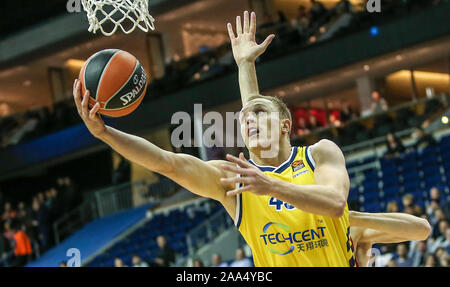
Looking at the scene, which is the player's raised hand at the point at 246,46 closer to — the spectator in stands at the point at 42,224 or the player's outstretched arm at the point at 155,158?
the player's outstretched arm at the point at 155,158

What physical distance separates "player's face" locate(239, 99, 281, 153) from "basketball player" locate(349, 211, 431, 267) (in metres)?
0.79

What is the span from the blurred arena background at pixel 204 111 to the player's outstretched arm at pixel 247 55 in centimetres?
696

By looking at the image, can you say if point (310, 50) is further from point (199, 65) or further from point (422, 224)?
point (422, 224)

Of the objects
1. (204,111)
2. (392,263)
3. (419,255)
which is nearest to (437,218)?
(419,255)

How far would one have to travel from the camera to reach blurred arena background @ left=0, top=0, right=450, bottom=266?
15664 millimetres

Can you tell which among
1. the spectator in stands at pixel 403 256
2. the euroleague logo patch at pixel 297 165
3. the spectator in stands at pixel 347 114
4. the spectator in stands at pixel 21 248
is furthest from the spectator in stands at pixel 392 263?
the spectator in stands at pixel 21 248

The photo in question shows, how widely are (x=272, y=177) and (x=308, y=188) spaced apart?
1.51 ft

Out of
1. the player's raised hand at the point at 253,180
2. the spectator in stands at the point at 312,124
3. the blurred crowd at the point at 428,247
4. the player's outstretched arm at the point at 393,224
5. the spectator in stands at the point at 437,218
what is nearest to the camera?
the player's raised hand at the point at 253,180

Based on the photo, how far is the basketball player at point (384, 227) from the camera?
4.62 m

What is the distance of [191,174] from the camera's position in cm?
403

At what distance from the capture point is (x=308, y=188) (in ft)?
11.8

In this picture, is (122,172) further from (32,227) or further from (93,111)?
(93,111)
